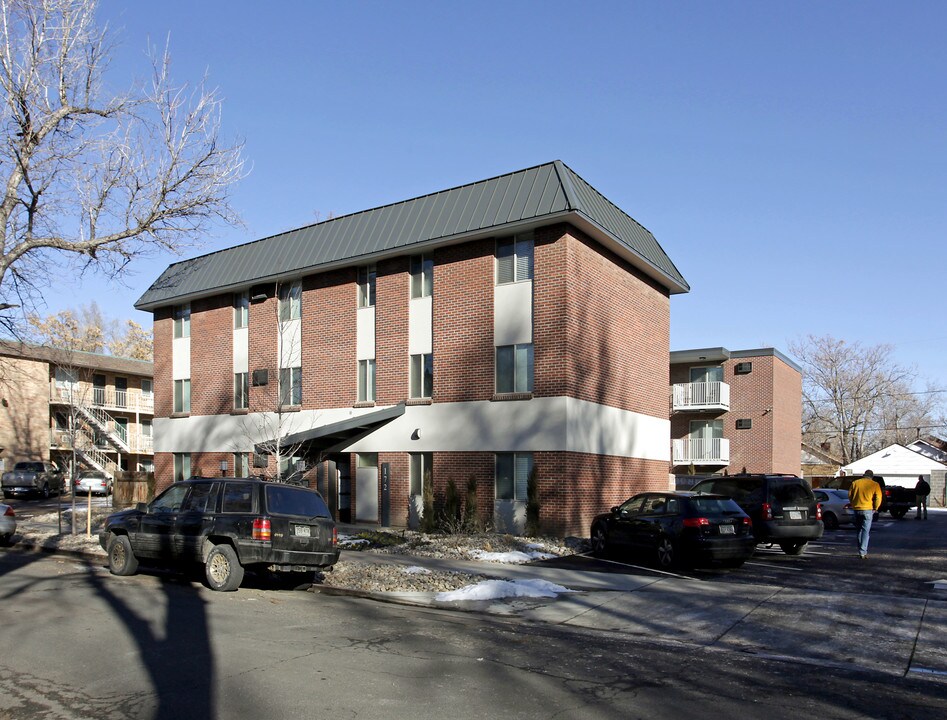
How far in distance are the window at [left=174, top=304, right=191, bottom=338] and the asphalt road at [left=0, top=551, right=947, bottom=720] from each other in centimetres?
2290

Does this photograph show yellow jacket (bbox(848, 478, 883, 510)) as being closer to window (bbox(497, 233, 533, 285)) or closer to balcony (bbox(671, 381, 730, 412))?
window (bbox(497, 233, 533, 285))

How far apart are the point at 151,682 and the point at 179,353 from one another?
27587 millimetres

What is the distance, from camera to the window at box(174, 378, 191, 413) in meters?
32.8

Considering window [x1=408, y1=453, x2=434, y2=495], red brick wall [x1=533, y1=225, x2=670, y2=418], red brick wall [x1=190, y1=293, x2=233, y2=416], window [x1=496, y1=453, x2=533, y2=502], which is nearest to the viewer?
red brick wall [x1=533, y1=225, x2=670, y2=418]

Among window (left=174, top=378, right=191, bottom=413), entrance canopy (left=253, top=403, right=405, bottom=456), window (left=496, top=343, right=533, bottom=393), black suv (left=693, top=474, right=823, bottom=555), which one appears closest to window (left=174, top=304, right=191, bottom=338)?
window (left=174, top=378, right=191, bottom=413)

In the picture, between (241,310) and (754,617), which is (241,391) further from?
(754,617)

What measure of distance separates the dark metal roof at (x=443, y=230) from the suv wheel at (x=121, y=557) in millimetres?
12160

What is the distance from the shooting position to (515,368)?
22656mm

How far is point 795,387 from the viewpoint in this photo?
154 ft

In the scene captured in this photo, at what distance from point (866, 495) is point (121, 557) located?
13768mm

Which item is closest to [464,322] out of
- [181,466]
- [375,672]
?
[181,466]

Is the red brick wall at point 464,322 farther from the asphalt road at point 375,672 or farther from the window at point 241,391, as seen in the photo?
the asphalt road at point 375,672

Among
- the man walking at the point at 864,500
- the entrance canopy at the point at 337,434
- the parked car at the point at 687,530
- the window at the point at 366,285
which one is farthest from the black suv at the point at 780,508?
the window at the point at 366,285

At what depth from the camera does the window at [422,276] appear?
24.9 metres
